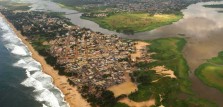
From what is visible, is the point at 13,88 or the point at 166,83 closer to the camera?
the point at 13,88

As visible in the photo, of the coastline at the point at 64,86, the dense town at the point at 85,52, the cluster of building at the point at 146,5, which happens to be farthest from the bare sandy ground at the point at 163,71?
the cluster of building at the point at 146,5

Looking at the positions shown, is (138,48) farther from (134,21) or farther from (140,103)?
(134,21)

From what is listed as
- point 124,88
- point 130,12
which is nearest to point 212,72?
point 124,88

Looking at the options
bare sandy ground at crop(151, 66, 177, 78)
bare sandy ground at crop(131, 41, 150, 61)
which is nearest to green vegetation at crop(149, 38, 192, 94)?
bare sandy ground at crop(151, 66, 177, 78)

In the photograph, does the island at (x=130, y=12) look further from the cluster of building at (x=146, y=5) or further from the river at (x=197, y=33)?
the river at (x=197, y=33)

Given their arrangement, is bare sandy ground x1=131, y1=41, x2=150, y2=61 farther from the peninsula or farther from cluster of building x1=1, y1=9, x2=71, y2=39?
cluster of building x1=1, y1=9, x2=71, y2=39
